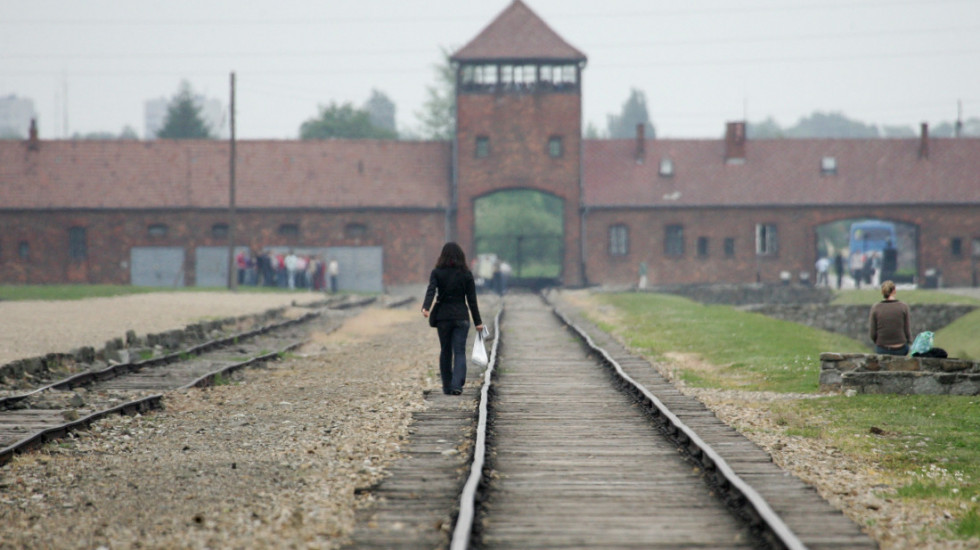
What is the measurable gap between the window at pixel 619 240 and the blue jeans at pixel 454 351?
121 feet

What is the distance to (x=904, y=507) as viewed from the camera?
7.98m

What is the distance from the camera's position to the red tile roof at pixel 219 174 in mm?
49969

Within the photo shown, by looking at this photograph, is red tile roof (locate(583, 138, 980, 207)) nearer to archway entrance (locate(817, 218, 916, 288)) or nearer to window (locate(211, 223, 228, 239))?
archway entrance (locate(817, 218, 916, 288))

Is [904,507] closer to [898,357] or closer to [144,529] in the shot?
[144,529]

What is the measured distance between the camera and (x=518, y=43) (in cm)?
4825

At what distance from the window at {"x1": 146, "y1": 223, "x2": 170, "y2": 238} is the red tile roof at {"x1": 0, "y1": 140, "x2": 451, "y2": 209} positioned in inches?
36.8

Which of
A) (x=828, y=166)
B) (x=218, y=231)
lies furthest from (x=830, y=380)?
(x=828, y=166)

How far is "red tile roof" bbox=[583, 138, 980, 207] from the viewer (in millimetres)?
50844

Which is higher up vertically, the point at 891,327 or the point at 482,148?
the point at 482,148

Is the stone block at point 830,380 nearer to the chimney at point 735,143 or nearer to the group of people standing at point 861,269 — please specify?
the group of people standing at point 861,269

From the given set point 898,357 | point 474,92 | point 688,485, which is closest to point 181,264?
point 474,92

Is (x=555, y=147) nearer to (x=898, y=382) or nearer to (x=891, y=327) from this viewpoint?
(x=891, y=327)

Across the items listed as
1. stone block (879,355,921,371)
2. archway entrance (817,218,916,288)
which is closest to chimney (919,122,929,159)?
archway entrance (817,218,916,288)

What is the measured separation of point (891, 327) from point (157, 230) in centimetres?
4038
